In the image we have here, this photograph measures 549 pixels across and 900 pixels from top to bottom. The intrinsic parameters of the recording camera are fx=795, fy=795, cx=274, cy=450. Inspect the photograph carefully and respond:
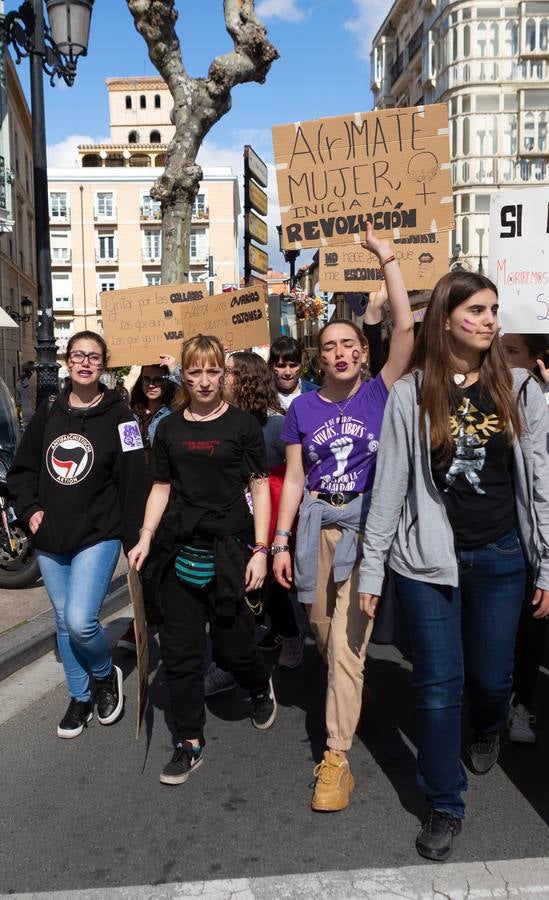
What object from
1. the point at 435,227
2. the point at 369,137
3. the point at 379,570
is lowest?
the point at 379,570

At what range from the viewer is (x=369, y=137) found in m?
4.68

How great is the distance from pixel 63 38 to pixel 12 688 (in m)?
6.14

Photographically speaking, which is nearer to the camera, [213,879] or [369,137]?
[213,879]

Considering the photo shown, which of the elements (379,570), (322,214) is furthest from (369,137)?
(379,570)

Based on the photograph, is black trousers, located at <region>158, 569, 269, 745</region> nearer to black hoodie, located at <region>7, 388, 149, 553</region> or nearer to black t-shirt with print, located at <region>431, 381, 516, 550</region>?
black hoodie, located at <region>7, 388, 149, 553</region>

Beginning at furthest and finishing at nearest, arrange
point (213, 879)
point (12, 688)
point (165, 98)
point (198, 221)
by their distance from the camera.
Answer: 1. point (165, 98)
2. point (198, 221)
3. point (12, 688)
4. point (213, 879)

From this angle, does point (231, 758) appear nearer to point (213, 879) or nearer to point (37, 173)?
point (213, 879)

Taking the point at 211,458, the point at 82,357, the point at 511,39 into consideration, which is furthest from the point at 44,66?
the point at 511,39

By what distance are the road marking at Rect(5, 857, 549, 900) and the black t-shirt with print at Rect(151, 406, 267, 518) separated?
4.68ft

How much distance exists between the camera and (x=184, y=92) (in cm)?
995

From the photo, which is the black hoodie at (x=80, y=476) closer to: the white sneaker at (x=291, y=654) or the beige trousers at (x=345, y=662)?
the beige trousers at (x=345, y=662)

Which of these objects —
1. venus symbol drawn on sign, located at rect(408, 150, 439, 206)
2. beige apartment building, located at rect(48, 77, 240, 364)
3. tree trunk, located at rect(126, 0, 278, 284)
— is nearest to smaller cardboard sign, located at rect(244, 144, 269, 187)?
tree trunk, located at rect(126, 0, 278, 284)

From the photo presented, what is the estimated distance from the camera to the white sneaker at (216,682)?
4234mm

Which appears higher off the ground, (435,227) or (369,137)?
(369,137)
